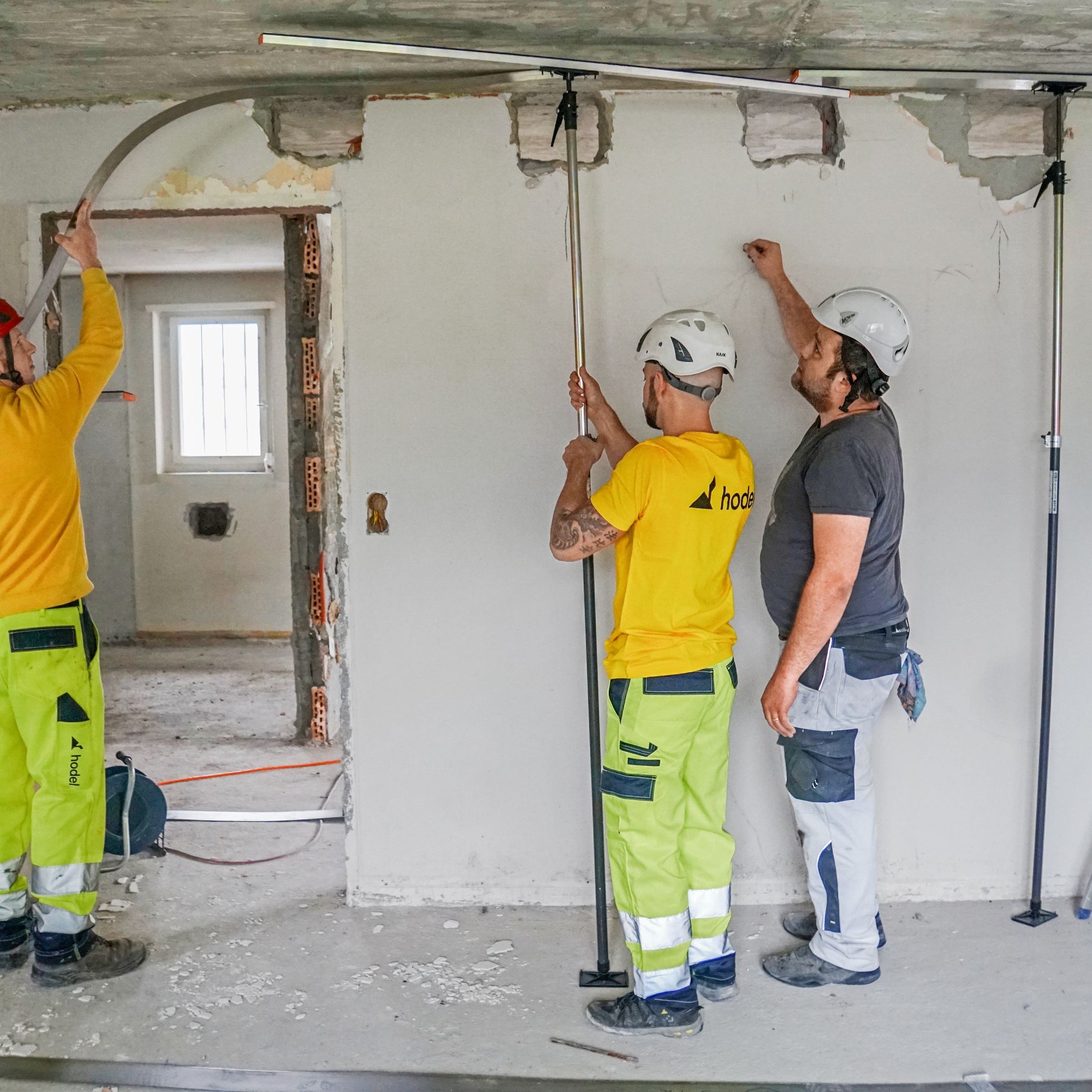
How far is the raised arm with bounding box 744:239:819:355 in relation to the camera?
259 cm

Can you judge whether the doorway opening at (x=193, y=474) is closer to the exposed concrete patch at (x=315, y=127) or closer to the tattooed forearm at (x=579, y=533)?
the exposed concrete patch at (x=315, y=127)

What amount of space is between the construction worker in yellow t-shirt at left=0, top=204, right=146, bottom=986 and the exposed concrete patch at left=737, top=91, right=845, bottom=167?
5.57 ft

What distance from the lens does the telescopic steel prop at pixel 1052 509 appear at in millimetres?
2551

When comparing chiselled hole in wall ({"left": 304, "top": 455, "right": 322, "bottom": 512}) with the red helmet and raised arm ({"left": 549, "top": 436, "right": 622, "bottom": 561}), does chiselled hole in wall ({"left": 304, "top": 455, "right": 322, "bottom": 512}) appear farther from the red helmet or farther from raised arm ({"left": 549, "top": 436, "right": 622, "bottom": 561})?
raised arm ({"left": 549, "top": 436, "right": 622, "bottom": 561})

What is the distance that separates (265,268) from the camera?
6652 millimetres

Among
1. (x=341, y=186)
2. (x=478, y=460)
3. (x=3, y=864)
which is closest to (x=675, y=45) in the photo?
(x=341, y=186)

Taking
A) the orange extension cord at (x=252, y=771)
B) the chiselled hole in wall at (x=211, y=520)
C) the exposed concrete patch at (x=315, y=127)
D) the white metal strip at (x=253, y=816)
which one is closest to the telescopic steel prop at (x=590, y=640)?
the exposed concrete patch at (x=315, y=127)

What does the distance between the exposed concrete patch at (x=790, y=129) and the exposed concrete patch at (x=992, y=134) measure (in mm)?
197

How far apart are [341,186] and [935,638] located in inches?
80.1

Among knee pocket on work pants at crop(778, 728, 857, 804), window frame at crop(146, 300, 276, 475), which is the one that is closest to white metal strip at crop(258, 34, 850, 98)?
knee pocket on work pants at crop(778, 728, 857, 804)

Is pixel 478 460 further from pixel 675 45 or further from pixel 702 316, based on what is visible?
pixel 675 45

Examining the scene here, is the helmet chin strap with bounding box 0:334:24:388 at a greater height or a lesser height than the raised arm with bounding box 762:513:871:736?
greater

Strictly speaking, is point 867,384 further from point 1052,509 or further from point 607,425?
point 1052,509

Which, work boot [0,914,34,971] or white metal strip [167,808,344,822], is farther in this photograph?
white metal strip [167,808,344,822]
